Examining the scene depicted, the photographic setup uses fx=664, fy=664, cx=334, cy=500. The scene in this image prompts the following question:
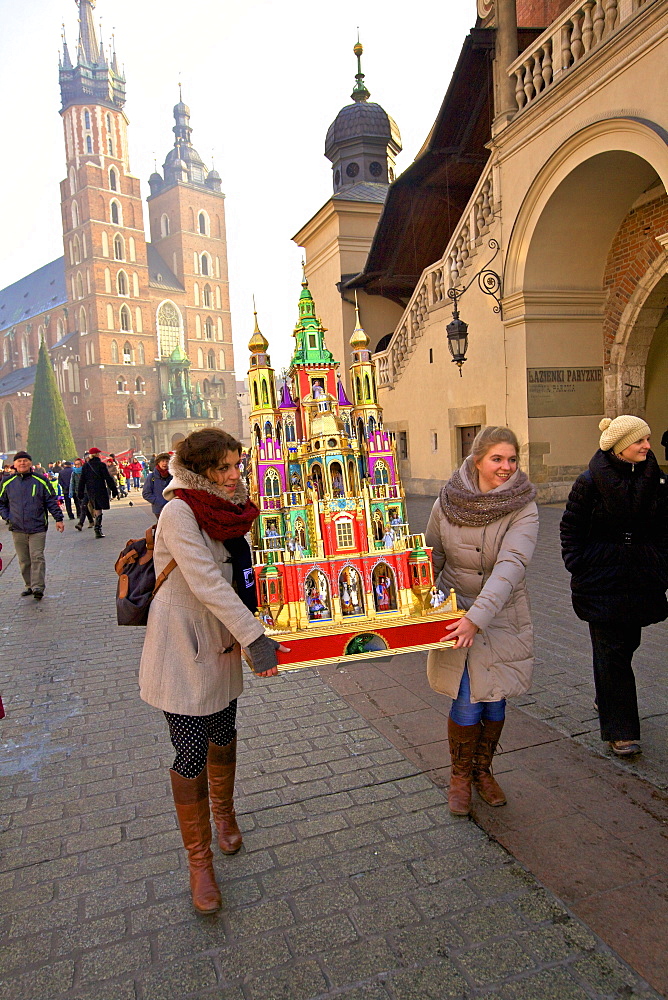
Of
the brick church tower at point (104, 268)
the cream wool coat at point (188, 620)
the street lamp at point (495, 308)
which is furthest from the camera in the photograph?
the brick church tower at point (104, 268)

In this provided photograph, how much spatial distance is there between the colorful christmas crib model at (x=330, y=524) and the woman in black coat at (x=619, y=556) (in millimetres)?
980

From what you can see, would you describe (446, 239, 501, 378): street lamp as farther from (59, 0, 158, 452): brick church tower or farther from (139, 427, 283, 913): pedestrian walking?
(59, 0, 158, 452): brick church tower

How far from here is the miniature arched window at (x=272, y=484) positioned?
156 inches

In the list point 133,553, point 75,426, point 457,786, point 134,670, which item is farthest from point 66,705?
point 75,426

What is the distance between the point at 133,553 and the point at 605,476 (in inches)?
98.7

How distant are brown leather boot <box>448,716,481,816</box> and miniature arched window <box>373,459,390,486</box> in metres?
1.47

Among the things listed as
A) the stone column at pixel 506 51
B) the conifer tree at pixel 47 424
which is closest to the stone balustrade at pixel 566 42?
the stone column at pixel 506 51

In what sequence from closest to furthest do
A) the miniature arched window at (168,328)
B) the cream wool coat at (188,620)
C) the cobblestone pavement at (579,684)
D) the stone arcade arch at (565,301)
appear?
1. the cream wool coat at (188,620)
2. the cobblestone pavement at (579,684)
3. the stone arcade arch at (565,301)
4. the miniature arched window at (168,328)

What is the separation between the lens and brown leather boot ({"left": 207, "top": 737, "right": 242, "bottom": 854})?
3051 millimetres

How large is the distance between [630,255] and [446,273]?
170 inches

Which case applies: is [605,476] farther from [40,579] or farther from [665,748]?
[40,579]

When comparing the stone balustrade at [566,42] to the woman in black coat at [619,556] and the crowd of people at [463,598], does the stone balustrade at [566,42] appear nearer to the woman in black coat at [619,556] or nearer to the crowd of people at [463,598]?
the woman in black coat at [619,556]

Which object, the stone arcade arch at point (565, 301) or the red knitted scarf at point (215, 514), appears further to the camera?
the stone arcade arch at point (565, 301)

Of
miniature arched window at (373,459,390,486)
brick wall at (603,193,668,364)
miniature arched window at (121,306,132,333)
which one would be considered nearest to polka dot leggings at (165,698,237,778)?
miniature arched window at (373,459,390,486)
